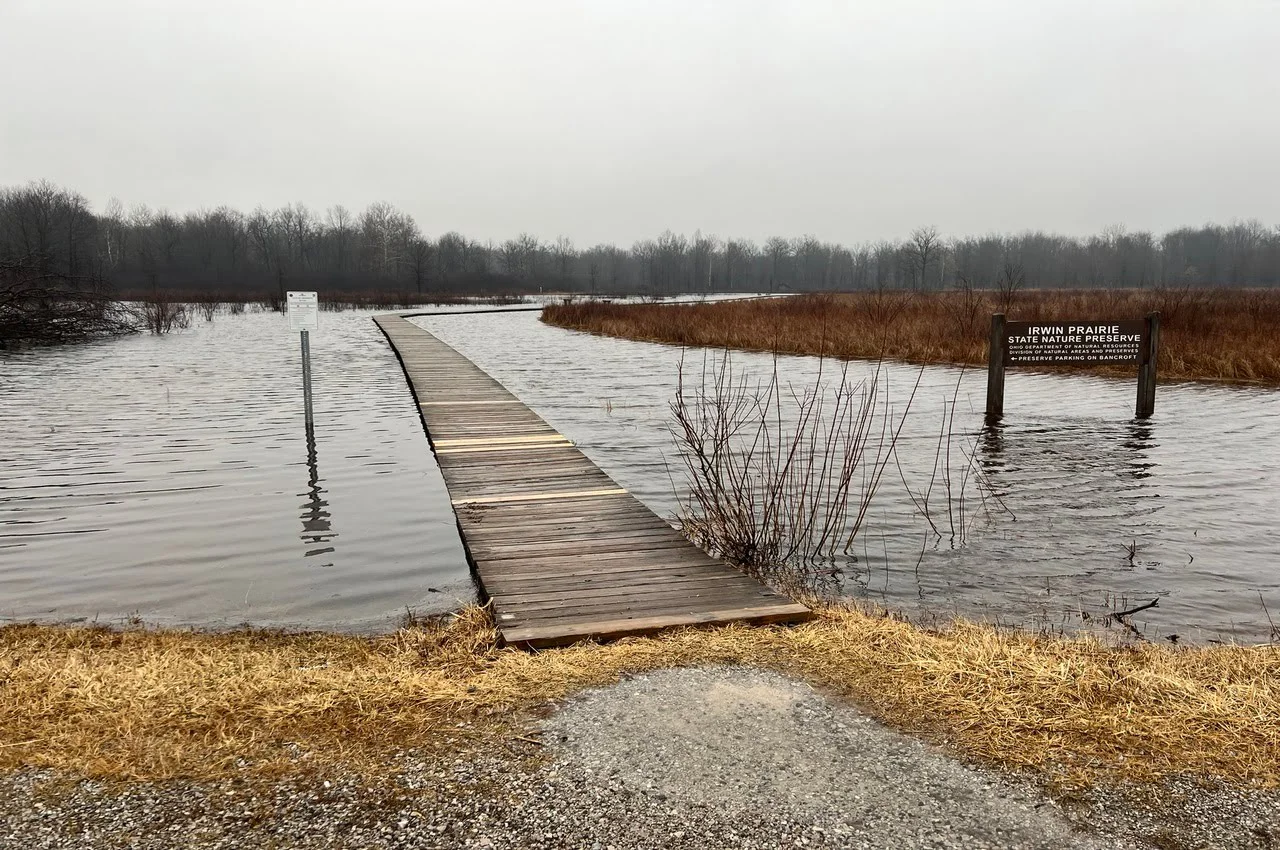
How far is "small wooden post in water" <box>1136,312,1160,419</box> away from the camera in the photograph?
450 inches

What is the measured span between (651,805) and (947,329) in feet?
68.9

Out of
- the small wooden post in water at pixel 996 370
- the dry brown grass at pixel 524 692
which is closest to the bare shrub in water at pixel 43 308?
the dry brown grass at pixel 524 692

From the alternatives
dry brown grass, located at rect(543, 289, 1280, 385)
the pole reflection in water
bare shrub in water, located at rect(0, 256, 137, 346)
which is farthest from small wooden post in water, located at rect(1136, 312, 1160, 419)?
bare shrub in water, located at rect(0, 256, 137, 346)

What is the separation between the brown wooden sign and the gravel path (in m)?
9.74

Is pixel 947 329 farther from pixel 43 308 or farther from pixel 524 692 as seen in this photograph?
pixel 43 308

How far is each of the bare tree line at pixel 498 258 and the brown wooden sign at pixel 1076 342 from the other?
54324 millimetres

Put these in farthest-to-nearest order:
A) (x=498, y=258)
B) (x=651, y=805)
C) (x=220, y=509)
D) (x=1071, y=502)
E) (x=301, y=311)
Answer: (x=498, y=258), (x=301, y=311), (x=1071, y=502), (x=220, y=509), (x=651, y=805)

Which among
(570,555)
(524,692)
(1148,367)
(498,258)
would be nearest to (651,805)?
(524,692)

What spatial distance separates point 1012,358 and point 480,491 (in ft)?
26.5

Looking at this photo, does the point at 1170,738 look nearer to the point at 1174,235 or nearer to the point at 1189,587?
the point at 1189,587

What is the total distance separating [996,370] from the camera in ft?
38.6

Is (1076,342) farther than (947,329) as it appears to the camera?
No

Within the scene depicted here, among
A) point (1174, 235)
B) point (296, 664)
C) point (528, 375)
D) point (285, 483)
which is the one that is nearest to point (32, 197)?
point (528, 375)

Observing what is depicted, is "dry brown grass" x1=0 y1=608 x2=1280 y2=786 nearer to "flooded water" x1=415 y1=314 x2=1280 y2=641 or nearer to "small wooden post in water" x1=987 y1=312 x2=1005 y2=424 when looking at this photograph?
"flooded water" x1=415 y1=314 x2=1280 y2=641
